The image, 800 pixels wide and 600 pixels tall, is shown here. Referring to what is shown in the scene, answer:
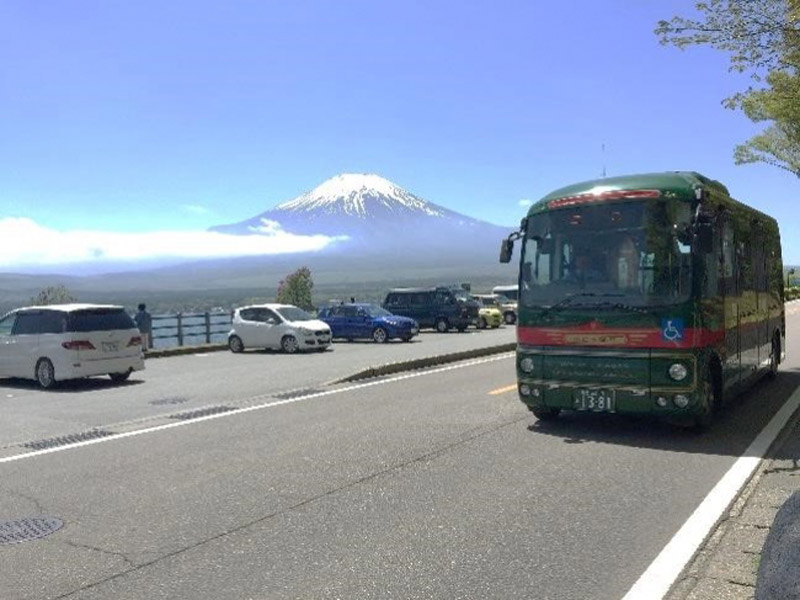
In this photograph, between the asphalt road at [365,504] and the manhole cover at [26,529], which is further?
the manhole cover at [26,529]

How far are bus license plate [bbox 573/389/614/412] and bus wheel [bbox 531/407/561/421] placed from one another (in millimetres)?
714

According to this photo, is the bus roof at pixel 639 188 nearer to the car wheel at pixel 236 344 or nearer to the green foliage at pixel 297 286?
the car wheel at pixel 236 344

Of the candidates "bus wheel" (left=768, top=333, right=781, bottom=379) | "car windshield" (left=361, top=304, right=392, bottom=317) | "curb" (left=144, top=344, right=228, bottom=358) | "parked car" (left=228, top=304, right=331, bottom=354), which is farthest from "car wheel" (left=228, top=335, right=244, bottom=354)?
"bus wheel" (left=768, top=333, right=781, bottom=379)

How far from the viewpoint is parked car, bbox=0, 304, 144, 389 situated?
14.8m

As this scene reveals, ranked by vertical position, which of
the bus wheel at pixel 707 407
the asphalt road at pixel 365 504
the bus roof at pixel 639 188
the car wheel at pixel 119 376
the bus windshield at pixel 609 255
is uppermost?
the bus roof at pixel 639 188

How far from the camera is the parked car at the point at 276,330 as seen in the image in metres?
24.0

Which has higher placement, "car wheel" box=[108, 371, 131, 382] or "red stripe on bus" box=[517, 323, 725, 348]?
"red stripe on bus" box=[517, 323, 725, 348]

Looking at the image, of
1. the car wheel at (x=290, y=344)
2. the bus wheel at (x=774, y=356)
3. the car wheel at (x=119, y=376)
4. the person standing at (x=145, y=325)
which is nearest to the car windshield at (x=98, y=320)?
the car wheel at (x=119, y=376)

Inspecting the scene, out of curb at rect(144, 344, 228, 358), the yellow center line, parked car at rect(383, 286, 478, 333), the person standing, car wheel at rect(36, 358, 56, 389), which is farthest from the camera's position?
parked car at rect(383, 286, 478, 333)

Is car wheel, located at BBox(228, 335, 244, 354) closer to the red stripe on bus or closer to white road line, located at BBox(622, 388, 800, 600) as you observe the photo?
the red stripe on bus

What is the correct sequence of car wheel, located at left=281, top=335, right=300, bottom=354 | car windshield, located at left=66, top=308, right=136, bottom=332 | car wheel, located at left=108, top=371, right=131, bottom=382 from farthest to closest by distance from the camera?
car wheel, located at left=281, top=335, right=300, bottom=354 < car wheel, located at left=108, top=371, right=131, bottom=382 < car windshield, located at left=66, top=308, right=136, bottom=332

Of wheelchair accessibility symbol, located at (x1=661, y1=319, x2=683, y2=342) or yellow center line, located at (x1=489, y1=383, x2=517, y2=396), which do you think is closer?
wheelchair accessibility symbol, located at (x1=661, y1=319, x2=683, y2=342)

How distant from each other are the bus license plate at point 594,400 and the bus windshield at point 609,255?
1.02m

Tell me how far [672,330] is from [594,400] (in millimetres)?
1181
